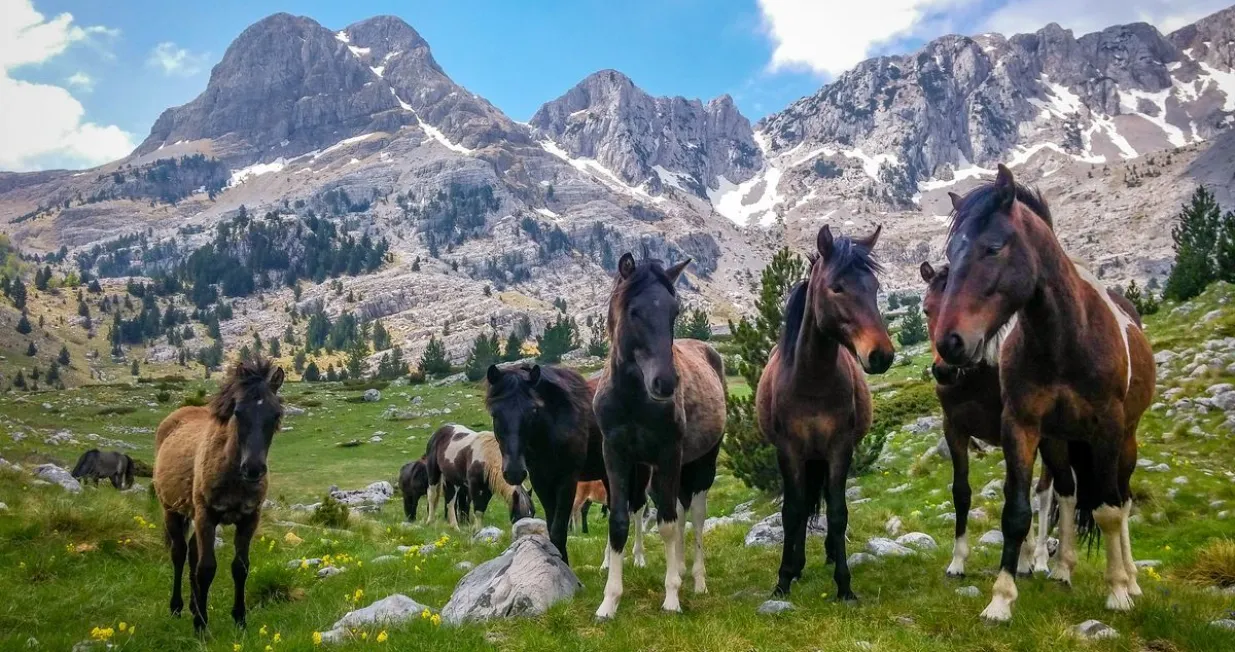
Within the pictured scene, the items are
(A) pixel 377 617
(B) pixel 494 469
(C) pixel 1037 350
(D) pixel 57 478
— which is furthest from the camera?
(D) pixel 57 478

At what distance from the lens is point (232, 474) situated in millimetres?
7668

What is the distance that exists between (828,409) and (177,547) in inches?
331

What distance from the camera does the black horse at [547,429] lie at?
313 inches

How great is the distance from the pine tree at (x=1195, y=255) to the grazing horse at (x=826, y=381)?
143ft

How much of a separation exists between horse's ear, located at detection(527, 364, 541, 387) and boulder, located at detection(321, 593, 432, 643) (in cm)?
285

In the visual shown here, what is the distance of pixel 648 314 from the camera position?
6.25 metres

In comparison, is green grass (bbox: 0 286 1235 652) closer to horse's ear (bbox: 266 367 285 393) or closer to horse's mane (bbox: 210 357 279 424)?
horse's mane (bbox: 210 357 279 424)

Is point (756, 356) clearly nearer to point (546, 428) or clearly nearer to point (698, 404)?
point (698, 404)

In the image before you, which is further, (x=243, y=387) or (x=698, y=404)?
(x=698, y=404)

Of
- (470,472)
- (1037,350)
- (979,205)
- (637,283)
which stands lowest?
(470,472)

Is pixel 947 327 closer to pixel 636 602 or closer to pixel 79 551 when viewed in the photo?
pixel 636 602

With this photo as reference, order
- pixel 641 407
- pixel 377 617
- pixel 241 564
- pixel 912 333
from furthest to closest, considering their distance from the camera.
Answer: pixel 912 333
pixel 241 564
pixel 641 407
pixel 377 617

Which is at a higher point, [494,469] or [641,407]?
[641,407]

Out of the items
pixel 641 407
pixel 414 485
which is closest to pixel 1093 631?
pixel 641 407
